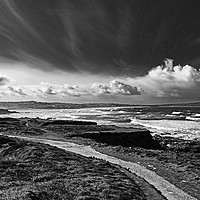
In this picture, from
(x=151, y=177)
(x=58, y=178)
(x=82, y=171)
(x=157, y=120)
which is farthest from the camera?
(x=157, y=120)

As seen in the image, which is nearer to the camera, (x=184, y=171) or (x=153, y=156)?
(x=184, y=171)

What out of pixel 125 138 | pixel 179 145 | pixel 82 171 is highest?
pixel 82 171

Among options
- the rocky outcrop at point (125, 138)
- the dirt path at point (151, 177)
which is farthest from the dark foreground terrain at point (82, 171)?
the rocky outcrop at point (125, 138)

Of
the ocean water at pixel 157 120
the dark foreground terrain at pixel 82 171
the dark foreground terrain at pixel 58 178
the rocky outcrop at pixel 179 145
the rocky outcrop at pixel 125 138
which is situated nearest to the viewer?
the dark foreground terrain at pixel 58 178

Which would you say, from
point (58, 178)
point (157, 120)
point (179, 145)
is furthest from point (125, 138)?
point (157, 120)

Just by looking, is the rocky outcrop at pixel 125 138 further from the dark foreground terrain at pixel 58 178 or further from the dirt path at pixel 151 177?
the dark foreground terrain at pixel 58 178

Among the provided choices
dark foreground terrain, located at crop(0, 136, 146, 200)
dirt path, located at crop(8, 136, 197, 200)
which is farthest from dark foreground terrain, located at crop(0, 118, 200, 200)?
dirt path, located at crop(8, 136, 197, 200)

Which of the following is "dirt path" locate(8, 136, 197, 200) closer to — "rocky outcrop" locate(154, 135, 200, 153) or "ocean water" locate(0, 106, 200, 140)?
"rocky outcrop" locate(154, 135, 200, 153)

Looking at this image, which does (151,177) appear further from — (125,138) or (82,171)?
(125,138)

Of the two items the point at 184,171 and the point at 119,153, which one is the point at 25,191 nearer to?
the point at 184,171

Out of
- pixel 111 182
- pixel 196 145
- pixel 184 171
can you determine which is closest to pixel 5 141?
pixel 111 182

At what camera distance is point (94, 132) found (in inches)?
1515

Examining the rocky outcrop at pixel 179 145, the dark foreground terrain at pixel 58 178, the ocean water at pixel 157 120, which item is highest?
the dark foreground terrain at pixel 58 178

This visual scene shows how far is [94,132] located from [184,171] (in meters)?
21.3
